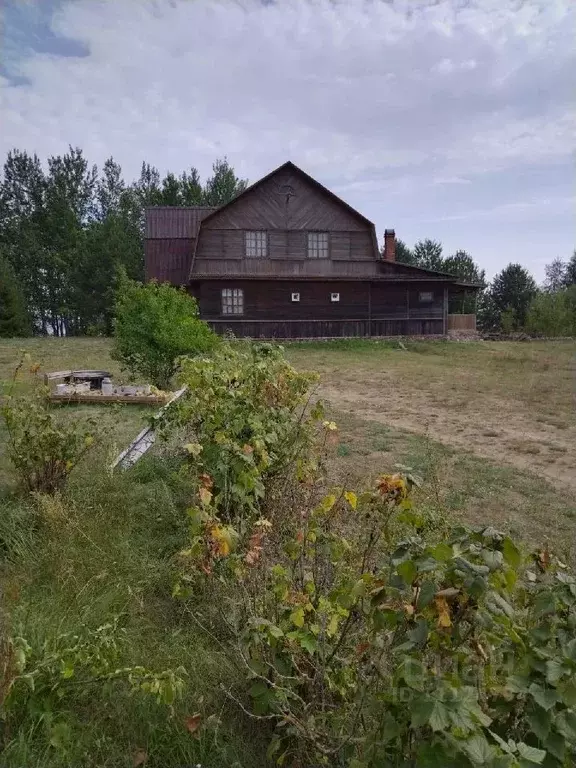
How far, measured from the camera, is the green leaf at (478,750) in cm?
123

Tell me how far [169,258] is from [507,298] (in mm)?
27991

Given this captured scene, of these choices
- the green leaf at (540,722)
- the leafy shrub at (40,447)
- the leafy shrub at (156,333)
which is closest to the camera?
the green leaf at (540,722)

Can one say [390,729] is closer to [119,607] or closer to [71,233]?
[119,607]

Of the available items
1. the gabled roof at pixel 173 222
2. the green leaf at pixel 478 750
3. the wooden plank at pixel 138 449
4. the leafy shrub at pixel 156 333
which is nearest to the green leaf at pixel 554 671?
the green leaf at pixel 478 750

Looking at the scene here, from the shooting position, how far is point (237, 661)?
2.40m

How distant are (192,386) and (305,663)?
7.83 feet

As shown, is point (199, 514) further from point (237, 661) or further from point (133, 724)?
point (133, 724)

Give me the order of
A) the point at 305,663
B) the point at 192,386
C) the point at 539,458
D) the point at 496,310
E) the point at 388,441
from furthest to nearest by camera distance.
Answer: the point at 496,310 < the point at 388,441 < the point at 539,458 < the point at 192,386 < the point at 305,663

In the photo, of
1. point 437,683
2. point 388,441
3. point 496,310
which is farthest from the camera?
point 496,310

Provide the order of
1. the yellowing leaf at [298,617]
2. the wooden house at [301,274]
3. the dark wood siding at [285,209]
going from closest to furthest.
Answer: the yellowing leaf at [298,617], the wooden house at [301,274], the dark wood siding at [285,209]

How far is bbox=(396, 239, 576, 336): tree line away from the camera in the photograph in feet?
95.2

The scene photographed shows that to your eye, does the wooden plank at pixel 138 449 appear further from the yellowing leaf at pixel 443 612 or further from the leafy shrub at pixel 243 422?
the yellowing leaf at pixel 443 612

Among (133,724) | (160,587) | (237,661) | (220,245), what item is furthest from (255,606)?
(220,245)

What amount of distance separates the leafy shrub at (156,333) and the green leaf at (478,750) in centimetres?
859
